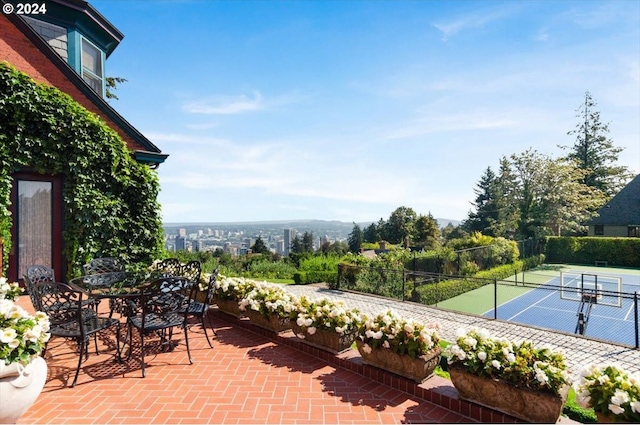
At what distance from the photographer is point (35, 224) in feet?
27.2

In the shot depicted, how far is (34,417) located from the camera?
3070 millimetres

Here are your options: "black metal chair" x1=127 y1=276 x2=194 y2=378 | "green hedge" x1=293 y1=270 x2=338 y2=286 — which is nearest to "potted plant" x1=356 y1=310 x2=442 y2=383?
"black metal chair" x1=127 y1=276 x2=194 y2=378

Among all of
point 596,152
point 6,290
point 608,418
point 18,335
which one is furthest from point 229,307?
point 596,152

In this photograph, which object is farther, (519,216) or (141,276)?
(519,216)

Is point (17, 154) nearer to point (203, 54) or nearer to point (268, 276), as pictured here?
point (203, 54)

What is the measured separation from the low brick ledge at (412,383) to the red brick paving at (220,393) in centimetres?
6

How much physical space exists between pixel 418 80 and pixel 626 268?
82.1ft

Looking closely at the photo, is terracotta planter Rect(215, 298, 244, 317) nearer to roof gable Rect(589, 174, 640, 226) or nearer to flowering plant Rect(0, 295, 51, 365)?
flowering plant Rect(0, 295, 51, 365)

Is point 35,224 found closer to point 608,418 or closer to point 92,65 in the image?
point 92,65

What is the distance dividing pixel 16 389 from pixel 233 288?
11.7 ft

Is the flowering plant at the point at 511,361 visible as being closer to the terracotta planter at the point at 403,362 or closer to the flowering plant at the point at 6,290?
the terracotta planter at the point at 403,362

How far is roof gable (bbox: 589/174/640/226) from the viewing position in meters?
29.1

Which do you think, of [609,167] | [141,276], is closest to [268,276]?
[141,276]

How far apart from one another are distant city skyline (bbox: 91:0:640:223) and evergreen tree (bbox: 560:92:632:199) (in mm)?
32613
